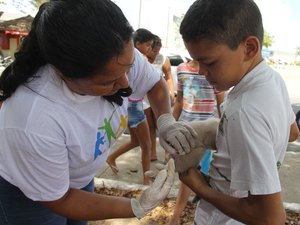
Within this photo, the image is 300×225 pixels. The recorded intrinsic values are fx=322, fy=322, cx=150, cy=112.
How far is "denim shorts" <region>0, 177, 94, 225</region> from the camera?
1378mm

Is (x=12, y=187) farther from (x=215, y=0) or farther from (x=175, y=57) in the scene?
A: (x=175, y=57)

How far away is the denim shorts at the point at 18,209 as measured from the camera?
4.52 feet

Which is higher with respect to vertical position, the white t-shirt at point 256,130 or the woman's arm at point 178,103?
the white t-shirt at point 256,130

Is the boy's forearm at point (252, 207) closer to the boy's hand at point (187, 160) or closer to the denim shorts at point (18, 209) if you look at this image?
the boy's hand at point (187, 160)

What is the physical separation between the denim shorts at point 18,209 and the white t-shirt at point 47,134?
96 mm

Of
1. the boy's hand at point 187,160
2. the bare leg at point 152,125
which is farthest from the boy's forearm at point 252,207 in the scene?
the bare leg at point 152,125

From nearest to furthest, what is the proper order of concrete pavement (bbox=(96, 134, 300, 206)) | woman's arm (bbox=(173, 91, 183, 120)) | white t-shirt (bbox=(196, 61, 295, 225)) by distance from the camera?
white t-shirt (bbox=(196, 61, 295, 225)) → concrete pavement (bbox=(96, 134, 300, 206)) → woman's arm (bbox=(173, 91, 183, 120))

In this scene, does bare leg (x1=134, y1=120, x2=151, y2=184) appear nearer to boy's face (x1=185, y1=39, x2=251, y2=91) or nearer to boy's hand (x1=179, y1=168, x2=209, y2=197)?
boy's hand (x1=179, y1=168, x2=209, y2=197)

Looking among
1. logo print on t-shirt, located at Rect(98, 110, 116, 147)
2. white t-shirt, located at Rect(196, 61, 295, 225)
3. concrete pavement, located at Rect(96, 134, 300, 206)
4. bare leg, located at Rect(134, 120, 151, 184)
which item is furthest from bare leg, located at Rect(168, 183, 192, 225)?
white t-shirt, located at Rect(196, 61, 295, 225)

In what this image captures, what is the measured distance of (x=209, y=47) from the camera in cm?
112

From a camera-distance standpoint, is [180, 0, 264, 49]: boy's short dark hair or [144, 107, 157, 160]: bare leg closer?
[180, 0, 264, 49]: boy's short dark hair

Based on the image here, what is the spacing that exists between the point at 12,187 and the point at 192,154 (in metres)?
0.79

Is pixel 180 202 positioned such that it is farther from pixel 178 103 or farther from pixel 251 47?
pixel 251 47

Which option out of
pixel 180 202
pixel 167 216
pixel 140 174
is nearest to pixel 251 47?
pixel 180 202
